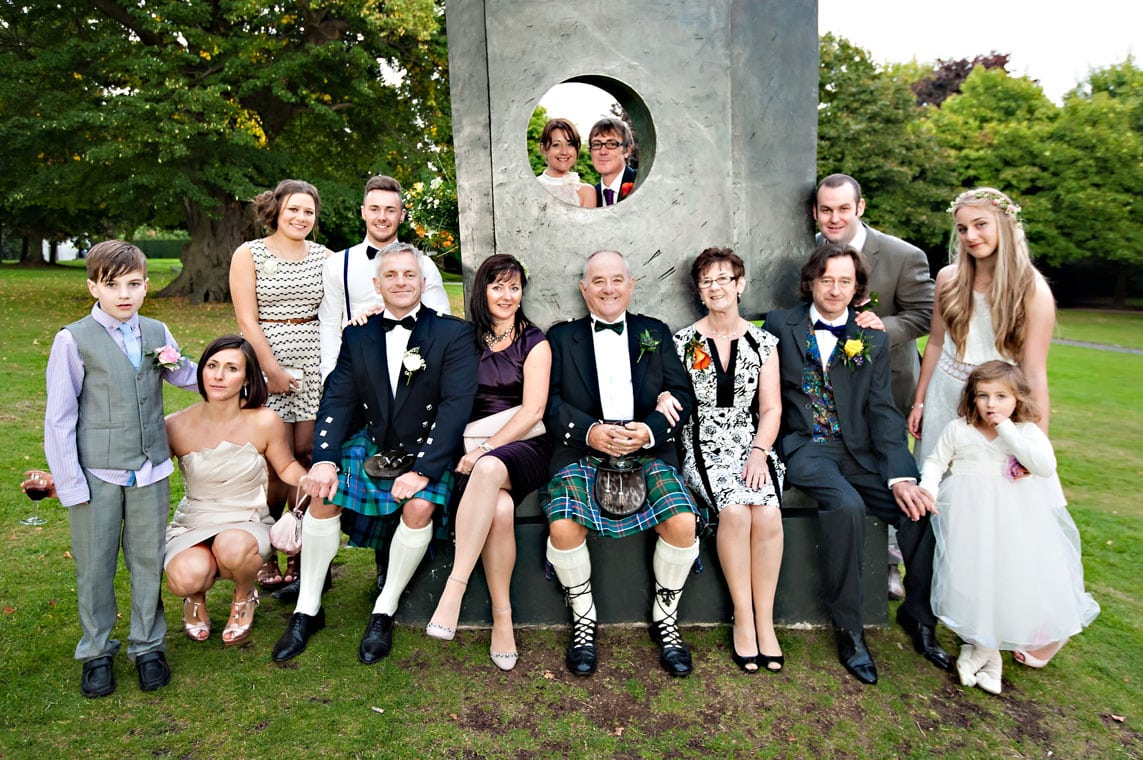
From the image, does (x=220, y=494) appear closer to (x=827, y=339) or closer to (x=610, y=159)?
(x=610, y=159)

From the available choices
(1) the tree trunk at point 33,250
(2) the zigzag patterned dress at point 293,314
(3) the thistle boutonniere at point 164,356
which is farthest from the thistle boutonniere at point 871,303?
(1) the tree trunk at point 33,250

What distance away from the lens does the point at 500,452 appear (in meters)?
3.45

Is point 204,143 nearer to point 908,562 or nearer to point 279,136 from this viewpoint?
point 279,136

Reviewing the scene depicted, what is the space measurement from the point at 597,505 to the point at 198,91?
45.8 feet

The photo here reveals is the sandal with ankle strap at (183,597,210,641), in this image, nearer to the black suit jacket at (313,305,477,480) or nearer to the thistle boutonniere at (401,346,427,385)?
the black suit jacket at (313,305,477,480)

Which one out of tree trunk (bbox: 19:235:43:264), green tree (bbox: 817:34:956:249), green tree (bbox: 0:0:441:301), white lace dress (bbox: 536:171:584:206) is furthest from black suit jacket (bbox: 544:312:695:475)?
Result: tree trunk (bbox: 19:235:43:264)

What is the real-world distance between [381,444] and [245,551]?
74 cm

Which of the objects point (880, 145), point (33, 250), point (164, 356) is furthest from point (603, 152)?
point (33, 250)

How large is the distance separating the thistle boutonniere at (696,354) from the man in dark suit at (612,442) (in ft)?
0.25

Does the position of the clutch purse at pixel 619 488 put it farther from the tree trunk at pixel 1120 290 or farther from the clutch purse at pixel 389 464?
the tree trunk at pixel 1120 290

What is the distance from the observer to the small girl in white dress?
321cm

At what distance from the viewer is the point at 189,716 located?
2934mm

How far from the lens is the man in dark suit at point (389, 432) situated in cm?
341

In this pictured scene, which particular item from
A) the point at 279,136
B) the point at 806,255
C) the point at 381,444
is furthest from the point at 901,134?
the point at 381,444
